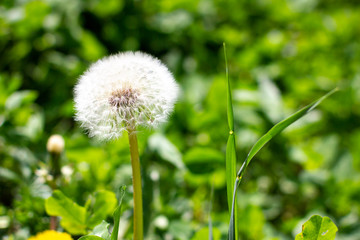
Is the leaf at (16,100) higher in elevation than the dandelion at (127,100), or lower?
higher

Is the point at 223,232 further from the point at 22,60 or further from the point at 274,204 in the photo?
the point at 22,60

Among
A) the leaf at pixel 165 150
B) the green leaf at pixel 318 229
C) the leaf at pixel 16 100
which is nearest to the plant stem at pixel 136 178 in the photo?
the green leaf at pixel 318 229

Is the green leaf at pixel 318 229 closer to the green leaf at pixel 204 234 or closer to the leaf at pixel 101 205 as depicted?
the green leaf at pixel 204 234

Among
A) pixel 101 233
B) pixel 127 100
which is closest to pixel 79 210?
pixel 101 233

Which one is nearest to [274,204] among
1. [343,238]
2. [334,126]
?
[343,238]

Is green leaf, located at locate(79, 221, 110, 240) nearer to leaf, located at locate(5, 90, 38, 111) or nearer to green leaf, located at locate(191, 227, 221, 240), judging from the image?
green leaf, located at locate(191, 227, 221, 240)

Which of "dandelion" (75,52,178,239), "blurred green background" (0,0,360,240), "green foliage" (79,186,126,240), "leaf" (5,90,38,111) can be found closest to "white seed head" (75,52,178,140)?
"dandelion" (75,52,178,239)
